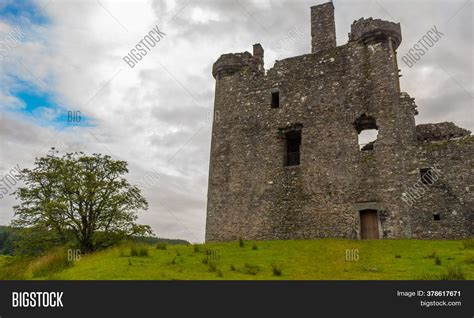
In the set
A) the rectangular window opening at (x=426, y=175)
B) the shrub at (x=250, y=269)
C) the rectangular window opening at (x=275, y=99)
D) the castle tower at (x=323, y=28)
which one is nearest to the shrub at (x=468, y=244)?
the rectangular window opening at (x=426, y=175)

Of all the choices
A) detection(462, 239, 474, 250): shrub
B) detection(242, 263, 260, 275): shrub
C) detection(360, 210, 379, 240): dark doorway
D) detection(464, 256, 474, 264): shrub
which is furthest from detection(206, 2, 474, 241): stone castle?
detection(242, 263, 260, 275): shrub

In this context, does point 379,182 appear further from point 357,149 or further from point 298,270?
point 298,270

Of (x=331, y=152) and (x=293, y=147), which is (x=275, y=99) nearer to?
(x=293, y=147)

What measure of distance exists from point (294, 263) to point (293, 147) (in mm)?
10382

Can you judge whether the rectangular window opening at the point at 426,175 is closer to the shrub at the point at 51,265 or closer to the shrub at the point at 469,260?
the shrub at the point at 469,260

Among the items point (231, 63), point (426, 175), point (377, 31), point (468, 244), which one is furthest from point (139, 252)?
point (377, 31)

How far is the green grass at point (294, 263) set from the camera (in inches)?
420

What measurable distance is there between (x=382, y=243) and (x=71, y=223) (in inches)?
643

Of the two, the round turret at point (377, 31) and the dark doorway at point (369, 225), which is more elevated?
the round turret at point (377, 31)

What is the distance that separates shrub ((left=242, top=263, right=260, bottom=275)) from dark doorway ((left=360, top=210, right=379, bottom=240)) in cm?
807

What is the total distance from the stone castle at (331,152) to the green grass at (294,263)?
77.2 inches

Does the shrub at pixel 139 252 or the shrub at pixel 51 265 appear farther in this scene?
the shrub at pixel 139 252
